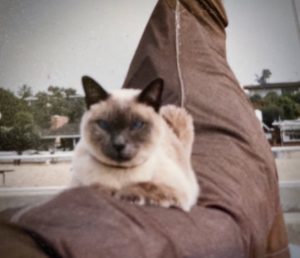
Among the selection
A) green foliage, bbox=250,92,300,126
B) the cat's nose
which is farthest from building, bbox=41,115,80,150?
green foliage, bbox=250,92,300,126

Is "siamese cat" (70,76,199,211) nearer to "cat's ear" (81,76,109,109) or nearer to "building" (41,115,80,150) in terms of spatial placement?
"cat's ear" (81,76,109,109)

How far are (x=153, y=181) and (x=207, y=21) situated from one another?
0.76 meters

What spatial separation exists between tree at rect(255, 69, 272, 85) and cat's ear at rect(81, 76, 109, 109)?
3.03ft

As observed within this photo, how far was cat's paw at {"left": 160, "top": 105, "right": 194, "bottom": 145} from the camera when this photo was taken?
1.05m

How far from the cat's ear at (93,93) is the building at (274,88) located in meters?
0.88

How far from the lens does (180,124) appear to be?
1067 millimetres

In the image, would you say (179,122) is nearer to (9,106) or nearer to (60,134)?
(60,134)

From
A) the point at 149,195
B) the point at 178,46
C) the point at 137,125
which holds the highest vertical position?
the point at 178,46

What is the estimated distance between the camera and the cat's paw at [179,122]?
105cm

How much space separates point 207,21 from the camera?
4.76ft

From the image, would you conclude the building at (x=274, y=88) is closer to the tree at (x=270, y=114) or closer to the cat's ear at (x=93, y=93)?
the tree at (x=270, y=114)

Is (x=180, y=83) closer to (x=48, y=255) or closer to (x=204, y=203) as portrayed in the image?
(x=204, y=203)

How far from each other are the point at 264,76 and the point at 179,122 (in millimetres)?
749

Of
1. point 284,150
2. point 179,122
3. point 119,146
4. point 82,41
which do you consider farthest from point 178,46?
point 284,150
